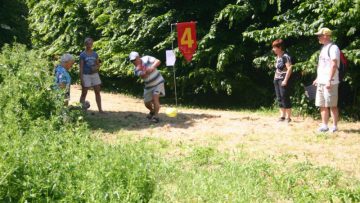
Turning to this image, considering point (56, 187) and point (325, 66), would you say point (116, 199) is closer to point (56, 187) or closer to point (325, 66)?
point (56, 187)

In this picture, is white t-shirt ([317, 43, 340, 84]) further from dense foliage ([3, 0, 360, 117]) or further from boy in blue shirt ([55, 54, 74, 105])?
boy in blue shirt ([55, 54, 74, 105])

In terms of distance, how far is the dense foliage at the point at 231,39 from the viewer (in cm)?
940

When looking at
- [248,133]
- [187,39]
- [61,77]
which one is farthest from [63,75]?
[187,39]

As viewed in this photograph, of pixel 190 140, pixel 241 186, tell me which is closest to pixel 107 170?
pixel 241 186

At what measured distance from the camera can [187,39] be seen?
11.1 metres

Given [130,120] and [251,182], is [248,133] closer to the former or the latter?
[130,120]

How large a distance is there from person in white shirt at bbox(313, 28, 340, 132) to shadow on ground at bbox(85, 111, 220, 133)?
2393 millimetres

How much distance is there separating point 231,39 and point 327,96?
4.32m

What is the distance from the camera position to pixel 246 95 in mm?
12250

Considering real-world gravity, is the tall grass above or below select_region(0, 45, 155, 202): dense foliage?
below

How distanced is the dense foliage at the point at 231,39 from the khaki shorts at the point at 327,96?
106 cm

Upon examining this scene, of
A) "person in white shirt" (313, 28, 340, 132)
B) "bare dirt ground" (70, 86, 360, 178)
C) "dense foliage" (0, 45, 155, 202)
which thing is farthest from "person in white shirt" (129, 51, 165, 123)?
"dense foliage" (0, 45, 155, 202)

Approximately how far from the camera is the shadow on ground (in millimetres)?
8898

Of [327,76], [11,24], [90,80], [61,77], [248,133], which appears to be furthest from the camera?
[11,24]
